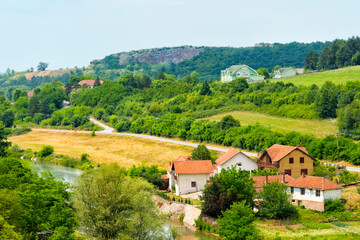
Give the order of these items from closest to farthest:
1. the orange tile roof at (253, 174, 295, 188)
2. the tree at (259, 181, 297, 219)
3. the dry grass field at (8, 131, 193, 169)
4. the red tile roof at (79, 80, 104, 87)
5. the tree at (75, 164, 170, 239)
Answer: the tree at (75, 164, 170, 239) → the tree at (259, 181, 297, 219) → the orange tile roof at (253, 174, 295, 188) → the dry grass field at (8, 131, 193, 169) → the red tile roof at (79, 80, 104, 87)

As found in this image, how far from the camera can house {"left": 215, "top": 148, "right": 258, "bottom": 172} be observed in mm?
49688

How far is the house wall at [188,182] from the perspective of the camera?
49.0m

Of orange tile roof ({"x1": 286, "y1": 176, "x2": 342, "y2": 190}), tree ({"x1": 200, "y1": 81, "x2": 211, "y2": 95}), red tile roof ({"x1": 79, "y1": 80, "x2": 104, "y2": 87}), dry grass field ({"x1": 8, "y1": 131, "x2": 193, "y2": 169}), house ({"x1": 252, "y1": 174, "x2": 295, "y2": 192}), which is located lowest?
dry grass field ({"x1": 8, "y1": 131, "x2": 193, "y2": 169})

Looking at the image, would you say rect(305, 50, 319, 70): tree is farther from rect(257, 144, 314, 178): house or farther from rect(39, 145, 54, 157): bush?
rect(257, 144, 314, 178): house

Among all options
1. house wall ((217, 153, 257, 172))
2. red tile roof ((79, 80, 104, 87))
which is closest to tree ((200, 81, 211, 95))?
house wall ((217, 153, 257, 172))

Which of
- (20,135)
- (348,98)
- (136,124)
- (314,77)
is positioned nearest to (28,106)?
(20,135)

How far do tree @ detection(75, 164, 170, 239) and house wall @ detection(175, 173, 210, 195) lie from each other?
13.8m

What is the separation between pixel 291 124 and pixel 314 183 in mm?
27914

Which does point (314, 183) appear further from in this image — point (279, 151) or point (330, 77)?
point (330, 77)

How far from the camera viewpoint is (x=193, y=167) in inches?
1960

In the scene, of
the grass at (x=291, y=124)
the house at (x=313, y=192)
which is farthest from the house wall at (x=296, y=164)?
the grass at (x=291, y=124)

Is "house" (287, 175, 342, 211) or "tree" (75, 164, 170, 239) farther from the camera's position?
"house" (287, 175, 342, 211)

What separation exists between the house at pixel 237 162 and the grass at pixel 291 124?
13367 mm

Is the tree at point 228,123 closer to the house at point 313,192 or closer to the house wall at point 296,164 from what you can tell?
the house wall at point 296,164
